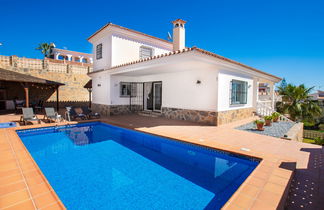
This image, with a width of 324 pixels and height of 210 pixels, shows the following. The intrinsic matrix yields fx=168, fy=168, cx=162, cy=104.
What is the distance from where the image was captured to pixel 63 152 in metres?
6.76

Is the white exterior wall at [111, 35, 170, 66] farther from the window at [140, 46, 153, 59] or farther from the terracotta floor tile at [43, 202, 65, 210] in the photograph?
the terracotta floor tile at [43, 202, 65, 210]

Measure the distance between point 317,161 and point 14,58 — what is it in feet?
86.8

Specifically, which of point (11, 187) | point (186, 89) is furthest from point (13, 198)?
point (186, 89)

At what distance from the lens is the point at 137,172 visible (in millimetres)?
5062

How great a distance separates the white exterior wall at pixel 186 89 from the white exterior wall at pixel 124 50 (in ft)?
5.12

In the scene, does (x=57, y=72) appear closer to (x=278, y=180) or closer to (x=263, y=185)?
(x=263, y=185)

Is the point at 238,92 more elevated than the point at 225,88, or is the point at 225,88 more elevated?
the point at 225,88

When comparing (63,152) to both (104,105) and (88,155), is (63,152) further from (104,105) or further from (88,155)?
(104,105)

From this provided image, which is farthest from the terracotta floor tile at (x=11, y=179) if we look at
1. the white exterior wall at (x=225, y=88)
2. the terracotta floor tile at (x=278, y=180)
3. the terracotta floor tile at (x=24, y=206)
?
the white exterior wall at (x=225, y=88)

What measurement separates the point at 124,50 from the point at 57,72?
1224cm

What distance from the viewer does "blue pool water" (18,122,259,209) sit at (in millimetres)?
3758

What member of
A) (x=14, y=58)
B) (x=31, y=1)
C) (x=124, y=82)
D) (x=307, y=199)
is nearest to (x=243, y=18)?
(x=124, y=82)

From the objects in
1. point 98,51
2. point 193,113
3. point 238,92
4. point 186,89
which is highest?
point 98,51

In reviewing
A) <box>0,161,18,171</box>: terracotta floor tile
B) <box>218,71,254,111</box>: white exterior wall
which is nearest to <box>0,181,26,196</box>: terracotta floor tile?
<box>0,161,18,171</box>: terracotta floor tile
